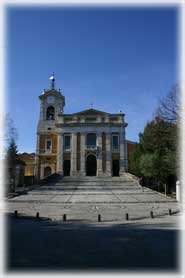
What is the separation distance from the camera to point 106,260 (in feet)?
18.1

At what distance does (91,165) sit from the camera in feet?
146

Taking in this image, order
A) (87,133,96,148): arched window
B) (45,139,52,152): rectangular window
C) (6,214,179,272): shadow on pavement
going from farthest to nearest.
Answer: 1. (45,139,52,152): rectangular window
2. (87,133,96,148): arched window
3. (6,214,179,272): shadow on pavement

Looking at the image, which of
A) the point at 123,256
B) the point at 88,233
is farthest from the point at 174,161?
the point at 123,256

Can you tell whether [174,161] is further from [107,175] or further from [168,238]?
[107,175]

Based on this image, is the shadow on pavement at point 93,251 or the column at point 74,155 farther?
the column at point 74,155

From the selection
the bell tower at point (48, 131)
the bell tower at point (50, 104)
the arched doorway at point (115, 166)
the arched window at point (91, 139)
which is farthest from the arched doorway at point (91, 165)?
the bell tower at point (50, 104)

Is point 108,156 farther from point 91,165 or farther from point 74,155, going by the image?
point 74,155

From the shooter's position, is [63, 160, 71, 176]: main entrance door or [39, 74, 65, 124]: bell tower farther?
[39, 74, 65, 124]: bell tower

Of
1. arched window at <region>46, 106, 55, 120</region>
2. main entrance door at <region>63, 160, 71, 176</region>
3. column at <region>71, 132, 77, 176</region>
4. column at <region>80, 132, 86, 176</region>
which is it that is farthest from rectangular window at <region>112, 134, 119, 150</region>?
arched window at <region>46, 106, 55, 120</region>

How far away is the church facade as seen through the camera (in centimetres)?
4356

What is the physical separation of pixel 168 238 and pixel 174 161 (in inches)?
512

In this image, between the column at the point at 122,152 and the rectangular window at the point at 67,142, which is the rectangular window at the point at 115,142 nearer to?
the column at the point at 122,152

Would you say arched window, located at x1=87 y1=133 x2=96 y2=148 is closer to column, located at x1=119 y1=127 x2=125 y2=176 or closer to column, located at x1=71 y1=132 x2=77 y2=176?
column, located at x1=71 y1=132 x2=77 y2=176

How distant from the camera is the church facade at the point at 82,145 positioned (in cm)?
4356
